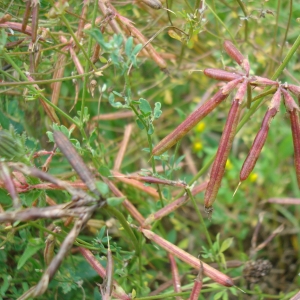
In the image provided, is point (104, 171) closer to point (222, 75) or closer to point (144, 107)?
point (144, 107)

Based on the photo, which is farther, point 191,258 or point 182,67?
point 182,67

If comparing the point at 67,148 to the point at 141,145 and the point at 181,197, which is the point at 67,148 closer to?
the point at 181,197

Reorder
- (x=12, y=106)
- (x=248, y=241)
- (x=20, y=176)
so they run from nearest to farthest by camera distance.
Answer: (x=20, y=176) < (x=12, y=106) < (x=248, y=241)

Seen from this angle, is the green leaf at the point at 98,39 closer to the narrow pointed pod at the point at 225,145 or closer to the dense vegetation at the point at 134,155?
the dense vegetation at the point at 134,155

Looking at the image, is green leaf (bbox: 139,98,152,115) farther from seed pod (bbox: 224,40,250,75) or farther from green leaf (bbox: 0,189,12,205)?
green leaf (bbox: 0,189,12,205)

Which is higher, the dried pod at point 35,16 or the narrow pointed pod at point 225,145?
the dried pod at point 35,16

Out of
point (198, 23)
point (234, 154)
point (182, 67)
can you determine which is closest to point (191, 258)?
point (198, 23)

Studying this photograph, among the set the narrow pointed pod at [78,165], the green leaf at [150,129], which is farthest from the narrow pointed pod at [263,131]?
the narrow pointed pod at [78,165]

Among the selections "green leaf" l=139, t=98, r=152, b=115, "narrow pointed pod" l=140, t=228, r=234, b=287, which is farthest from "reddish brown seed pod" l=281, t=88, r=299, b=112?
"narrow pointed pod" l=140, t=228, r=234, b=287
